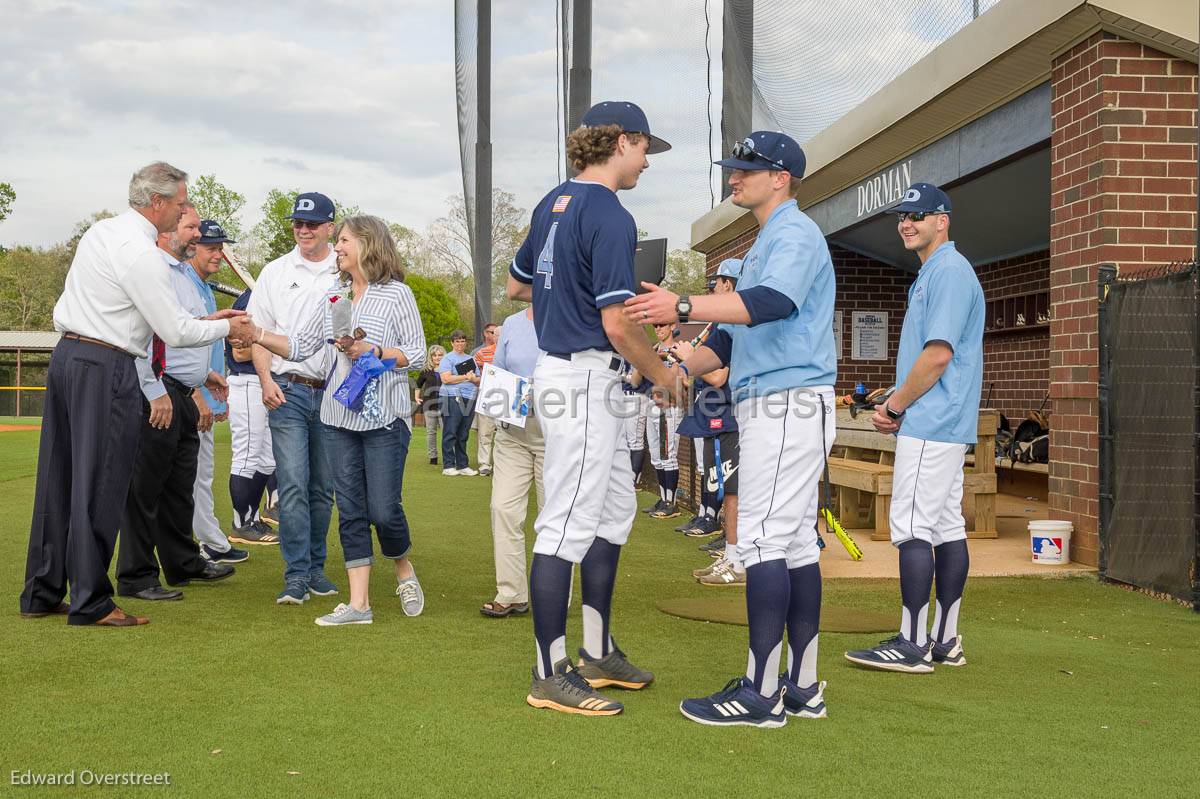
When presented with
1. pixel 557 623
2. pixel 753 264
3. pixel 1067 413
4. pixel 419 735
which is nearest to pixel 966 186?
pixel 1067 413

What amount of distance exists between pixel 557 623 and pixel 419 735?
653 millimetres

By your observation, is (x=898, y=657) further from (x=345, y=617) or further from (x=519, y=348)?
(x=345, y=617)

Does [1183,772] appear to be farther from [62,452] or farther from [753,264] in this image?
[62,452]

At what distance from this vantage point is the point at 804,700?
3779 millimetres

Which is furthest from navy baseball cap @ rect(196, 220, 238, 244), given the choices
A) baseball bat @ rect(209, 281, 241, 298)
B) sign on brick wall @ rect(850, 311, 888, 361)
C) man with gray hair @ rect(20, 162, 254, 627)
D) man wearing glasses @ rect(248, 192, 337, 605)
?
sign on brick wall @ rect(850, 311, 888, 361)

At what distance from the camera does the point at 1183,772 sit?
322 cm

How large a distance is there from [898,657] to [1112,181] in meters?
3.79

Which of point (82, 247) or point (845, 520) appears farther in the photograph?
point (845, 520)

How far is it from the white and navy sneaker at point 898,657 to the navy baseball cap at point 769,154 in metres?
2.01

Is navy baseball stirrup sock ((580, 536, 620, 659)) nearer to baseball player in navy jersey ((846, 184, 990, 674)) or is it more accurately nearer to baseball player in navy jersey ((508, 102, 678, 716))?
baseball player in navy jersey ((508, 102, 678, 716))

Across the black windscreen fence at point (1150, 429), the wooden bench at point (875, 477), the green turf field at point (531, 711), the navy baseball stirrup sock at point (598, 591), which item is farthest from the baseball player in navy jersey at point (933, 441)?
the wooden bench at point (875, 477)

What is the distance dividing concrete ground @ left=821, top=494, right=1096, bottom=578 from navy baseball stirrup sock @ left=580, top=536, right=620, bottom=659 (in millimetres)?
3150

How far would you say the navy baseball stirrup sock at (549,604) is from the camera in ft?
12.6

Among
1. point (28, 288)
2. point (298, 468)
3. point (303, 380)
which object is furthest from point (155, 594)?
point (28, 288)
